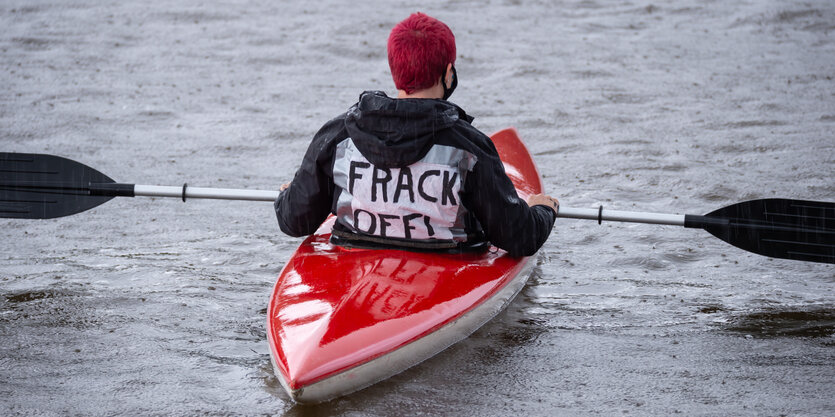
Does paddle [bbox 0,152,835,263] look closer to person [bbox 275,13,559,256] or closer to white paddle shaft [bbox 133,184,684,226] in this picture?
white paddle shaft [bbox 133,184,684,226]

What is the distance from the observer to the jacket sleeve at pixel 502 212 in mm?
3447

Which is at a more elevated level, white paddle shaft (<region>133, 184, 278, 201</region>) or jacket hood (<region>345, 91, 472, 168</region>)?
jacket hood (<region>345, 91, 472, 168</region>)

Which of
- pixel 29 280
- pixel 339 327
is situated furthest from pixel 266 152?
pixel 339 327

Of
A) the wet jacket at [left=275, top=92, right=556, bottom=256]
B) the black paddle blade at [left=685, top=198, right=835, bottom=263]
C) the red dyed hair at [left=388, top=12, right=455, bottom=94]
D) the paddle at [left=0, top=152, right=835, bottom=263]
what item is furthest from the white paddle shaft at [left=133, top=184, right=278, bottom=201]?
the black paddle blade at [left=685, top=198, right=835, bottom=263]

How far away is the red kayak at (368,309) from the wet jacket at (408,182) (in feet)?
0.43

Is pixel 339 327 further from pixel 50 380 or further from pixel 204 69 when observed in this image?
pixel 204 69

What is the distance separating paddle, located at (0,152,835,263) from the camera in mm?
4145

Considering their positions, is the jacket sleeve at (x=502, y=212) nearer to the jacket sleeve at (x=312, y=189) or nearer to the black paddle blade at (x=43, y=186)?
the jacket sleeve at (x=312, y=189)

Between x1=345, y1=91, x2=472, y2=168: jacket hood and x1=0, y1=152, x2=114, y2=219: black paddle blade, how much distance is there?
6.30ft

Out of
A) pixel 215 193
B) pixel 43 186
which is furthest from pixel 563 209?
pixel 43 186

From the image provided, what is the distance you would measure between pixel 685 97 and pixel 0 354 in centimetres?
600

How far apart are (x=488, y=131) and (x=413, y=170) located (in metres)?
3.85

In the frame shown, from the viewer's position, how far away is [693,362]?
3678mm

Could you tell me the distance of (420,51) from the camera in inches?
129
